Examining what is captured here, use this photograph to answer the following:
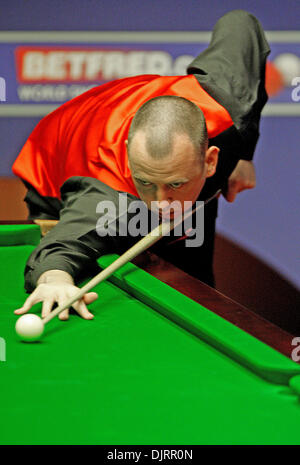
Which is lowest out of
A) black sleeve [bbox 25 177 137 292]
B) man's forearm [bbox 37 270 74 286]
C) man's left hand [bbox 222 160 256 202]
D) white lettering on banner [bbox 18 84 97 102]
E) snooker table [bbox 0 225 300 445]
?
snooker table [bbox 0 225 300 445]

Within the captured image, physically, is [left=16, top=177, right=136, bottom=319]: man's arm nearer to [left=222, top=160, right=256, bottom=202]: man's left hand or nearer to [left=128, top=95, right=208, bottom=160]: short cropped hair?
[left=128, top=95, right=208, bottom=160]: short cropped hair

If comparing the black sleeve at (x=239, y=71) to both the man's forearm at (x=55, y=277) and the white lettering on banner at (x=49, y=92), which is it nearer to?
the man's forearm at (x=55, y=277)

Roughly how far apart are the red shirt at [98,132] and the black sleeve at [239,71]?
0.13 m

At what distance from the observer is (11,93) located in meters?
4.39

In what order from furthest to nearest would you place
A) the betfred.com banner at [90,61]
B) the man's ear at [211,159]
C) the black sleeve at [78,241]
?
1. the betfred.com banner at [90,61]
2. the man's ear at [211,159]
3. the black sleeve at [78,241]

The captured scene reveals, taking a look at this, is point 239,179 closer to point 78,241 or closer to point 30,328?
point 78,241

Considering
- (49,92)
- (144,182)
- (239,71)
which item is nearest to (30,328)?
(144,182)

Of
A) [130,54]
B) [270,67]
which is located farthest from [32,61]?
[270,67]

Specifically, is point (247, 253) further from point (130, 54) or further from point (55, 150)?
point (55, 150)

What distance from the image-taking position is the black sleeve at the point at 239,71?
8.82ft

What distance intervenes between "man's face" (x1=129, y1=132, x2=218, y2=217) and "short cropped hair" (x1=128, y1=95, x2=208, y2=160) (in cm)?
2

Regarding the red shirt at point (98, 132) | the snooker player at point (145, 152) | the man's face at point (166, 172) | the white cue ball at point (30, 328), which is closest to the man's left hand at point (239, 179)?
the snooker player at point (145, 152)

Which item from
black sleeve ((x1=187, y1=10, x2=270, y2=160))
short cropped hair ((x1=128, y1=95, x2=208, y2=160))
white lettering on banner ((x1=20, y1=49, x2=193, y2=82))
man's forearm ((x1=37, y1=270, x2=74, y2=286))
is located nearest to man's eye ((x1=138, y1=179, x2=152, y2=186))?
short cropped hair ((x1=128, y1=95, x2=208, y2=160))

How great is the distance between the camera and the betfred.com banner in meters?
4.32
